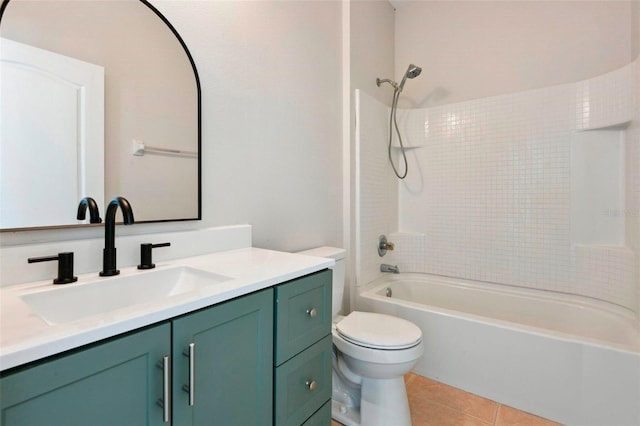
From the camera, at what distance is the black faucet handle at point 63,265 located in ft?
2.70

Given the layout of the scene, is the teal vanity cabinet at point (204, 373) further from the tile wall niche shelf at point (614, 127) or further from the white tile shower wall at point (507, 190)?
the tile wall niche shelf at point (614, 127)

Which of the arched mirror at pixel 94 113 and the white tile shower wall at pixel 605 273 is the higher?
the arched mirror at pixel 94 113

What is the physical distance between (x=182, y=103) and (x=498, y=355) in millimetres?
1980

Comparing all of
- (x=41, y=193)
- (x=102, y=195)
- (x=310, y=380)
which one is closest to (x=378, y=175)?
(x=310, y=380)

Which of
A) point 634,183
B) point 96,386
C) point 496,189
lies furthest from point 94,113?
point 634,183

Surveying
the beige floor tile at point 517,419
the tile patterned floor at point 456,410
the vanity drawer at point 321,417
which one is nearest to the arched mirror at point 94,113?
the vanity drawer at point 321,417

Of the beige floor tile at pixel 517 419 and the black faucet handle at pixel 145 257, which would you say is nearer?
the black faucet handle at pixel 145 257

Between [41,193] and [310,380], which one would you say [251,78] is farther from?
[310,380]

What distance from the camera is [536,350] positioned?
1564 mm

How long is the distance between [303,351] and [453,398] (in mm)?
1220

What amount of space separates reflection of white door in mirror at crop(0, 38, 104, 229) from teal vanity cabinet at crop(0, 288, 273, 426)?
0.55 metres

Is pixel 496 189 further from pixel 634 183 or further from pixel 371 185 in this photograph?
pixel 371 185

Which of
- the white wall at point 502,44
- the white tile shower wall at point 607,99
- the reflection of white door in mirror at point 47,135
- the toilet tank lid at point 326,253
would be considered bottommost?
the toilet tank lid at point 326,253

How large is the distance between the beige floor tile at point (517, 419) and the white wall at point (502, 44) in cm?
205
